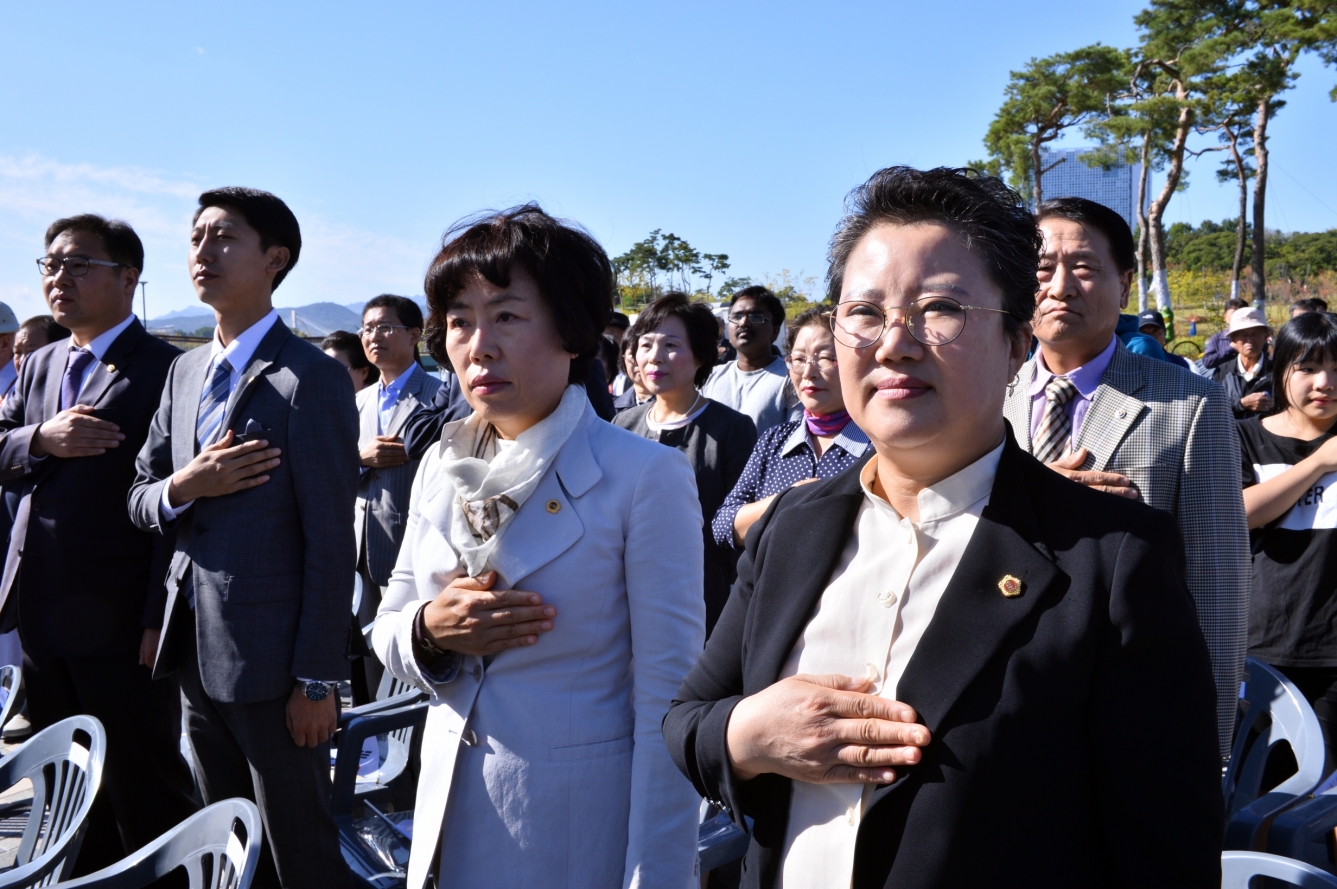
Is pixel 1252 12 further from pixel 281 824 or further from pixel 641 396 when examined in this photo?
pixel 281 824

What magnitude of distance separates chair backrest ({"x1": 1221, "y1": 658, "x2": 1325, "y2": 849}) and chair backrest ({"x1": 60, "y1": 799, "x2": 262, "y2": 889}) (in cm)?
244

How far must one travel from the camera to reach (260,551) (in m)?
2.72

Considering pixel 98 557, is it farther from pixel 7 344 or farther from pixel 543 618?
pixel 7 344

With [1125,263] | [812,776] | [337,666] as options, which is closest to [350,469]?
[337,666]

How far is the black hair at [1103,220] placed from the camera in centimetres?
225

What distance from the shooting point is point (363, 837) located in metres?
2.88

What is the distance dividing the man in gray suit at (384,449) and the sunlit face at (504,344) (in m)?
2.86

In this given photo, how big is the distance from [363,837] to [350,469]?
3.71 feet

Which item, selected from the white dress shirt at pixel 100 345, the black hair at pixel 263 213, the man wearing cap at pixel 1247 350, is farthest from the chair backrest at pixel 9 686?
the man wearing cap at pixel 1247 350

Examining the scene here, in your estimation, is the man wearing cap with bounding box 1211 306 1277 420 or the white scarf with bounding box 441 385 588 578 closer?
the white scarf with bounding box 441 385 588 578

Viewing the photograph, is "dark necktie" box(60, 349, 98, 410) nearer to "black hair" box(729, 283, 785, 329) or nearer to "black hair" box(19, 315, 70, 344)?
"black hair" box(729, 283, 785, 329)

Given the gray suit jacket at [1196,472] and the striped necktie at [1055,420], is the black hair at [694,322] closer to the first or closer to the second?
the striped necktie at [1055,420]

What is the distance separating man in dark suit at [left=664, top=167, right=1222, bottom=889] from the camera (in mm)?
1095

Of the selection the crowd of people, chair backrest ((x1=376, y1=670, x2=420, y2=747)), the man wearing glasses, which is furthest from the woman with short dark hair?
chair backrest ((x1=376, y1=670, x2=420, y2=747))
